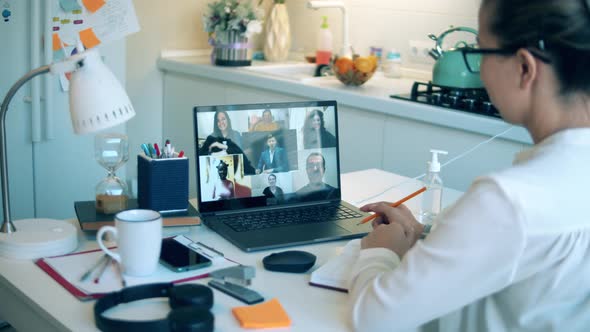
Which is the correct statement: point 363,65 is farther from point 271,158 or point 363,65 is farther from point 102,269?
point 102,269

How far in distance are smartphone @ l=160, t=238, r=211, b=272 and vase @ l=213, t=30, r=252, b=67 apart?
2.23 meters

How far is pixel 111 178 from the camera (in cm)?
163

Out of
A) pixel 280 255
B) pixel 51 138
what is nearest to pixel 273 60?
pixel 51 138

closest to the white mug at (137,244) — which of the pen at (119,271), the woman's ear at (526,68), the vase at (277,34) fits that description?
the pen at (119,271)

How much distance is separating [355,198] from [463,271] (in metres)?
0.88

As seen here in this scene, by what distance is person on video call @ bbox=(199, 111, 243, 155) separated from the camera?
1.68m

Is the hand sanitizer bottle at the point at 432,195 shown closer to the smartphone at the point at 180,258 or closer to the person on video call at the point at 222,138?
the person on video call at the point at 222,138

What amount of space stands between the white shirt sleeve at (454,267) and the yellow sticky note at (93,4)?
7.63 feet

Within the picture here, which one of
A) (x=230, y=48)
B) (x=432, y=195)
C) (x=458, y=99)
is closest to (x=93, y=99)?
(x=432, y=195)

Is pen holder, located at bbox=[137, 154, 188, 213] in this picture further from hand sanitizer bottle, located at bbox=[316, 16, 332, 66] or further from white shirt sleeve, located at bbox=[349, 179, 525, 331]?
hand sanitizer bottle, located at bbox=[316, 16, 332, 66]

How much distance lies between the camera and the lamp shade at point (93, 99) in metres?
1.31

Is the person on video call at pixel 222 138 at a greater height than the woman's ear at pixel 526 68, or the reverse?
the woman's ear at pixel 526 68

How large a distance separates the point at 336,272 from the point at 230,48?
2390 mm

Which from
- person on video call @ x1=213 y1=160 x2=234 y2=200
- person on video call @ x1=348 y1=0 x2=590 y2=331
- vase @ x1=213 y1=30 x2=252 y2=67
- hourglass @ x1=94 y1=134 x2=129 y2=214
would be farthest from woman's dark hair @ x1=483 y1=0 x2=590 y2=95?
vase @ x1=213 y1=30 x2=252 y2=67
